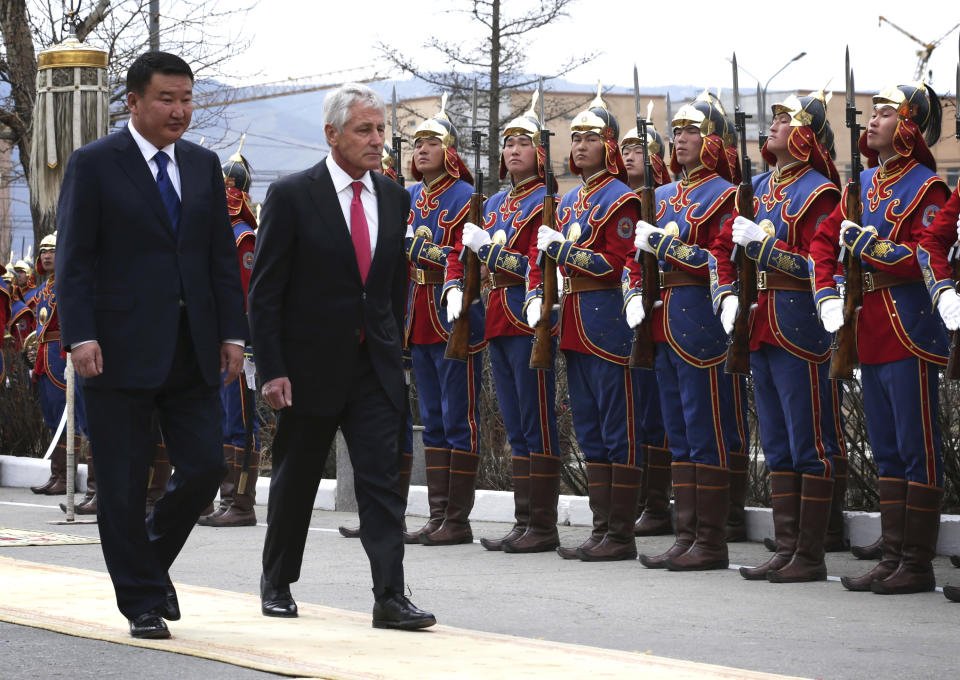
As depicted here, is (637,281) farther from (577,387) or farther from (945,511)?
(945,511)

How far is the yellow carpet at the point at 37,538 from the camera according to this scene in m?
9.91

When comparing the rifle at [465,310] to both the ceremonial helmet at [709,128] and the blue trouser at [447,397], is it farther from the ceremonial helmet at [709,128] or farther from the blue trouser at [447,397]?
the ceremonial helmet at [709,128]

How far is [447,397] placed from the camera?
1010 cm

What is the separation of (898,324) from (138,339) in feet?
11.6

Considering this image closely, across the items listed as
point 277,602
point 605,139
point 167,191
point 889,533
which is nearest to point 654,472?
point 605,139

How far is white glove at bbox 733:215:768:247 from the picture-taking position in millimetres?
8266

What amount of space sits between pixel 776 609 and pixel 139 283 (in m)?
3.04

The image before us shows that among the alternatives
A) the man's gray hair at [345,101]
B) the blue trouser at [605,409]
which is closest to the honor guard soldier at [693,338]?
the blue trouser at [605,409]

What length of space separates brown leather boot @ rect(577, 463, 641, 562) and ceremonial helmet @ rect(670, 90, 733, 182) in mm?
1662

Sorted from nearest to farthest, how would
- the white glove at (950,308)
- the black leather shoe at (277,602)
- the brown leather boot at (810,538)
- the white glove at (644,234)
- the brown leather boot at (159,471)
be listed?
the black leather shoe at (277,602)
the white glove at (950,308)
the brown leather boot at (810,538)
the white glove at (644,234)
the brown leather boot at (159,471)

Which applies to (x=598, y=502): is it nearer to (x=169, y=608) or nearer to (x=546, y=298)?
(x=546, y=298)

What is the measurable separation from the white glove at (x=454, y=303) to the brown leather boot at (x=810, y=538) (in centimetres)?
247

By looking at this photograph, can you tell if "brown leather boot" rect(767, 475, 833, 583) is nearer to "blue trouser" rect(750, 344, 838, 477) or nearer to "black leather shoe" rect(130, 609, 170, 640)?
"blue trouser" rect(750, 344, 838, 477)

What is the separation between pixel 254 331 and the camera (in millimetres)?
6426
